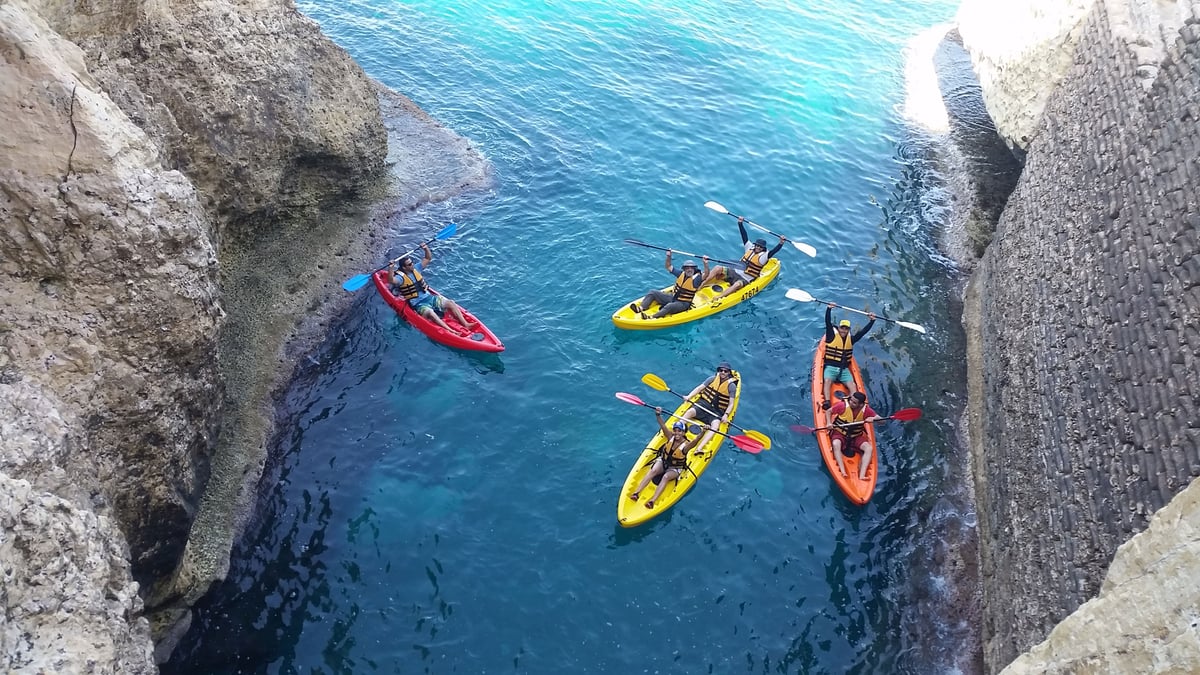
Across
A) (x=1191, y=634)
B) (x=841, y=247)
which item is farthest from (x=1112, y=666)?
(x=841, y=247)

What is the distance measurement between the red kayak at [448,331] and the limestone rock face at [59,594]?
804cm

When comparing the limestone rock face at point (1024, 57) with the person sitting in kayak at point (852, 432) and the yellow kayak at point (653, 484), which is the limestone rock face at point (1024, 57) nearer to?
the person sitting in kayak at point (852, 432)

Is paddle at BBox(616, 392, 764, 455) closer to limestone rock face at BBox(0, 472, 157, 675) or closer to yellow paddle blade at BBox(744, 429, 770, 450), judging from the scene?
yellow paddle blade at BBox(744, 429, 770, 450)

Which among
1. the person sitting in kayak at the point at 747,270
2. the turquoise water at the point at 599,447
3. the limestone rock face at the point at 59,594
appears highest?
the limestone rock face at the point at 59,594

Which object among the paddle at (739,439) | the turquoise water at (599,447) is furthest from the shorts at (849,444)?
the paddle at (739,439)

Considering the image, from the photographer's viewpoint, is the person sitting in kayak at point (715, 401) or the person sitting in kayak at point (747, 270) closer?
the person sitting in kayak at point (715, 401)

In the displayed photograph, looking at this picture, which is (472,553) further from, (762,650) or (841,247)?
(841,247)

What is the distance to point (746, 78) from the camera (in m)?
26.7

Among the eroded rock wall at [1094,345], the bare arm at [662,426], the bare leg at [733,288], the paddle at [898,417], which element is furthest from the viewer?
the bare leg at [733,288]

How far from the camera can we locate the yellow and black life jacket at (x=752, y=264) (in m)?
17.5

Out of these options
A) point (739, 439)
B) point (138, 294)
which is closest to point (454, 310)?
point (739, 439)

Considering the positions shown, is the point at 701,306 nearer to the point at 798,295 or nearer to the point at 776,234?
the point at 798,295

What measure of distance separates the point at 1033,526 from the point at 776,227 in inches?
407

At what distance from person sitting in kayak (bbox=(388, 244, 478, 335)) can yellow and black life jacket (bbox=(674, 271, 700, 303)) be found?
13.6ft
